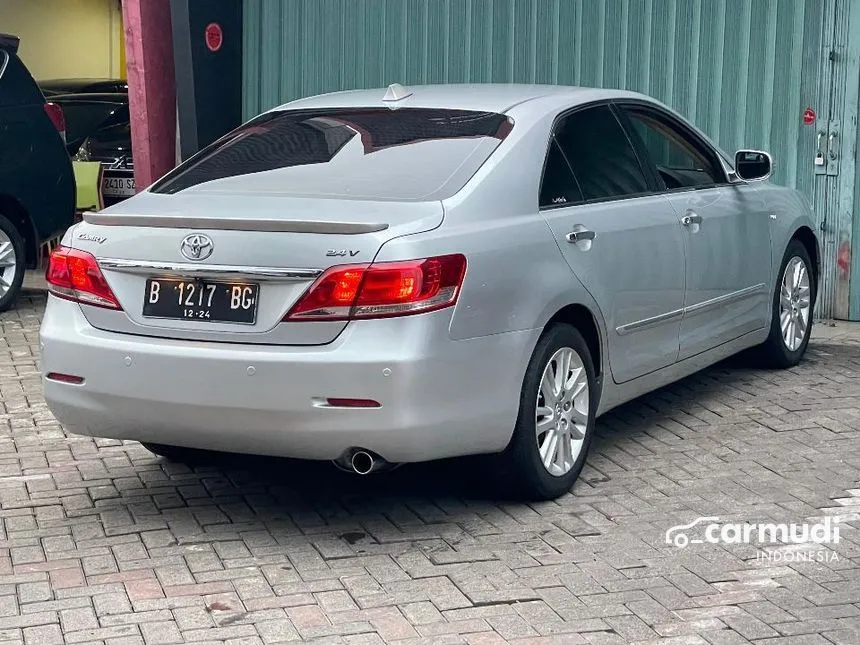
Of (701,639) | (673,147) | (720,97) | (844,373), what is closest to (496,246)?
(701,639)

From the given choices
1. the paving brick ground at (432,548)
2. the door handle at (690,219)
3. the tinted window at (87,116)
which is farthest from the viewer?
the tinted window at (87,116)

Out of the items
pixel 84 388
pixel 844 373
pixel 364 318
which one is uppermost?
pixel 364 318

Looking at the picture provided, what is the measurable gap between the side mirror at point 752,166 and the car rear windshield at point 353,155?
192 cm

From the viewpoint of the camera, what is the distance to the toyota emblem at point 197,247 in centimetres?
A: 519

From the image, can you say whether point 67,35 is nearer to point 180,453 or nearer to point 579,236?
point 180,453

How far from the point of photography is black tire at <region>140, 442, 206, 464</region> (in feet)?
20.3

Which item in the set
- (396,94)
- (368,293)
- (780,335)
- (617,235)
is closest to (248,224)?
(368,293)

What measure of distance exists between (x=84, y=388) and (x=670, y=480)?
232cm

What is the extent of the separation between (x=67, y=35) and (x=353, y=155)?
15390 millimetres

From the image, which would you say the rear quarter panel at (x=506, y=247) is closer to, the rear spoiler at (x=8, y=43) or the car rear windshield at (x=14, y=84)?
the car rear windshield at (x=14, y=84)

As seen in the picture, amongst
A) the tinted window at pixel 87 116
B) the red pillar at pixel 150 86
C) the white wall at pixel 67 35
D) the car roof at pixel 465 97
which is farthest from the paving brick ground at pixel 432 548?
the white wall at pixel 67 35

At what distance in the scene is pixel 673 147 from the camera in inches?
283

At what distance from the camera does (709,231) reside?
7000 millimetres

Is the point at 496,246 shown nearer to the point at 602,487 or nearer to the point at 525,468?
the point at 525,468
